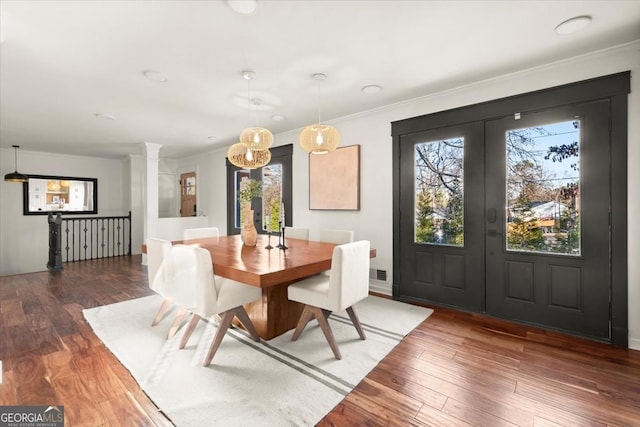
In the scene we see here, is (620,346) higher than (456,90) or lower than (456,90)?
lower

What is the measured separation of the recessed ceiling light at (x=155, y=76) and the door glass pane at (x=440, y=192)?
288cm

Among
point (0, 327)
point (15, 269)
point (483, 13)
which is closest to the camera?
point (483, 13)

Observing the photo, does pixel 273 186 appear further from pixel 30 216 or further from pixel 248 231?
pixel 30 216

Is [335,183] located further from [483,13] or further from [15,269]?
[15,269]

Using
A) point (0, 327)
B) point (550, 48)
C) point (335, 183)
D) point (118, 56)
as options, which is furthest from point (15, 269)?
point (550, 48)

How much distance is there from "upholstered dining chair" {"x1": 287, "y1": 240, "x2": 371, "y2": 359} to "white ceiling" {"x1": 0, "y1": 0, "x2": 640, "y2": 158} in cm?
162

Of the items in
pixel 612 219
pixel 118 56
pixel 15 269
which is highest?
pixel 118 56

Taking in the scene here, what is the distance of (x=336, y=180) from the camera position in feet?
14.4

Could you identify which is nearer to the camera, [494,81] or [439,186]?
[494,81]

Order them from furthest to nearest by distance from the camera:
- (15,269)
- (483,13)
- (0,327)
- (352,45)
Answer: (15,269), (0,327), (352,45), (483,13)

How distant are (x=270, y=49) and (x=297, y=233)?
2.28m

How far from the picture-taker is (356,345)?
2502mm

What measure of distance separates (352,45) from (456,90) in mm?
1576

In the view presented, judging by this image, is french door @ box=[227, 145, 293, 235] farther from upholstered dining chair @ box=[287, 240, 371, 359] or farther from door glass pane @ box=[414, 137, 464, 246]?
upholstered dining chair @ box=[287, 240, 371, 359]
